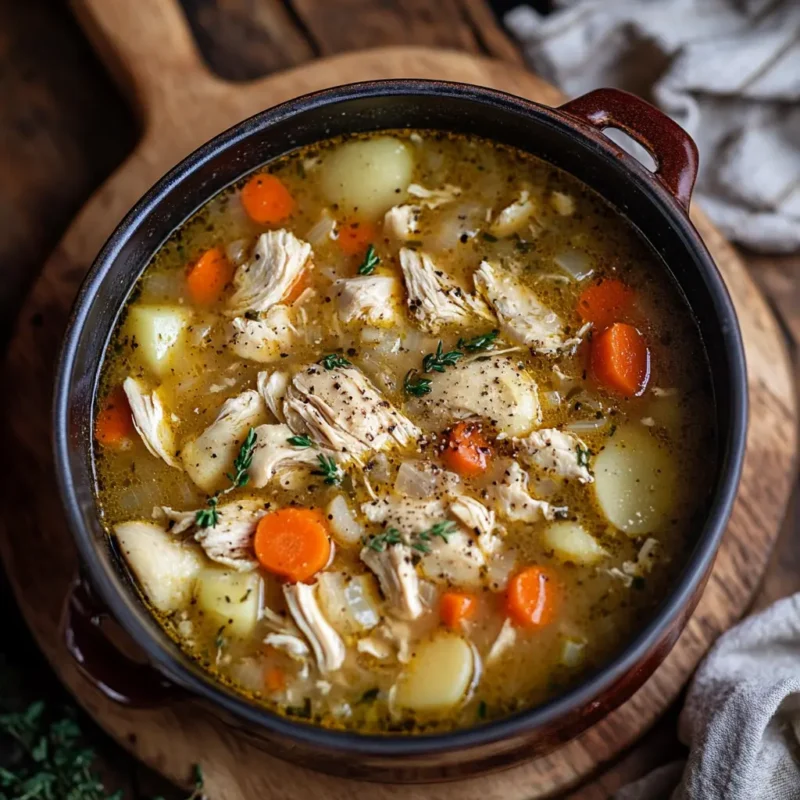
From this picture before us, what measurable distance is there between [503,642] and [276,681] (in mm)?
560

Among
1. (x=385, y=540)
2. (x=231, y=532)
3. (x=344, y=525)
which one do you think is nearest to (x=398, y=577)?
(x=385, y=540)

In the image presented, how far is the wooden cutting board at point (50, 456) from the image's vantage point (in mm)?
2971

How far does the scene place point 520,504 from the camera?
2625 mm

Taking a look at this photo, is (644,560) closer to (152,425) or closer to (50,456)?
(152,425)

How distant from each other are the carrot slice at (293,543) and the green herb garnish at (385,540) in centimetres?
12

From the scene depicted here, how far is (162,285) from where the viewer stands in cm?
293

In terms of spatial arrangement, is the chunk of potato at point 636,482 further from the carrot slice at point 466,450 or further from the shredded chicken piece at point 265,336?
the shredded chicken piece at point 265,336

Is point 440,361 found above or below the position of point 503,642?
above

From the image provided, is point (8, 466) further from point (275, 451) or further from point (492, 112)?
point (492, 112)

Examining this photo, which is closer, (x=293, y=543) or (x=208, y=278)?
(x=293, y=543)

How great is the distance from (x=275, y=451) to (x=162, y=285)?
62 centimetres

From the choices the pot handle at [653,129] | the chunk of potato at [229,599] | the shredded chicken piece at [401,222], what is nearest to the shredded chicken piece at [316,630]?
the chunk of potato at [229,599]

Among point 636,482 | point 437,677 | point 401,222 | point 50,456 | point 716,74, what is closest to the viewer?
point 437,677

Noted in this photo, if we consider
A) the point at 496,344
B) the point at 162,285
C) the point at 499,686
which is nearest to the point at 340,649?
the point at 499,686
